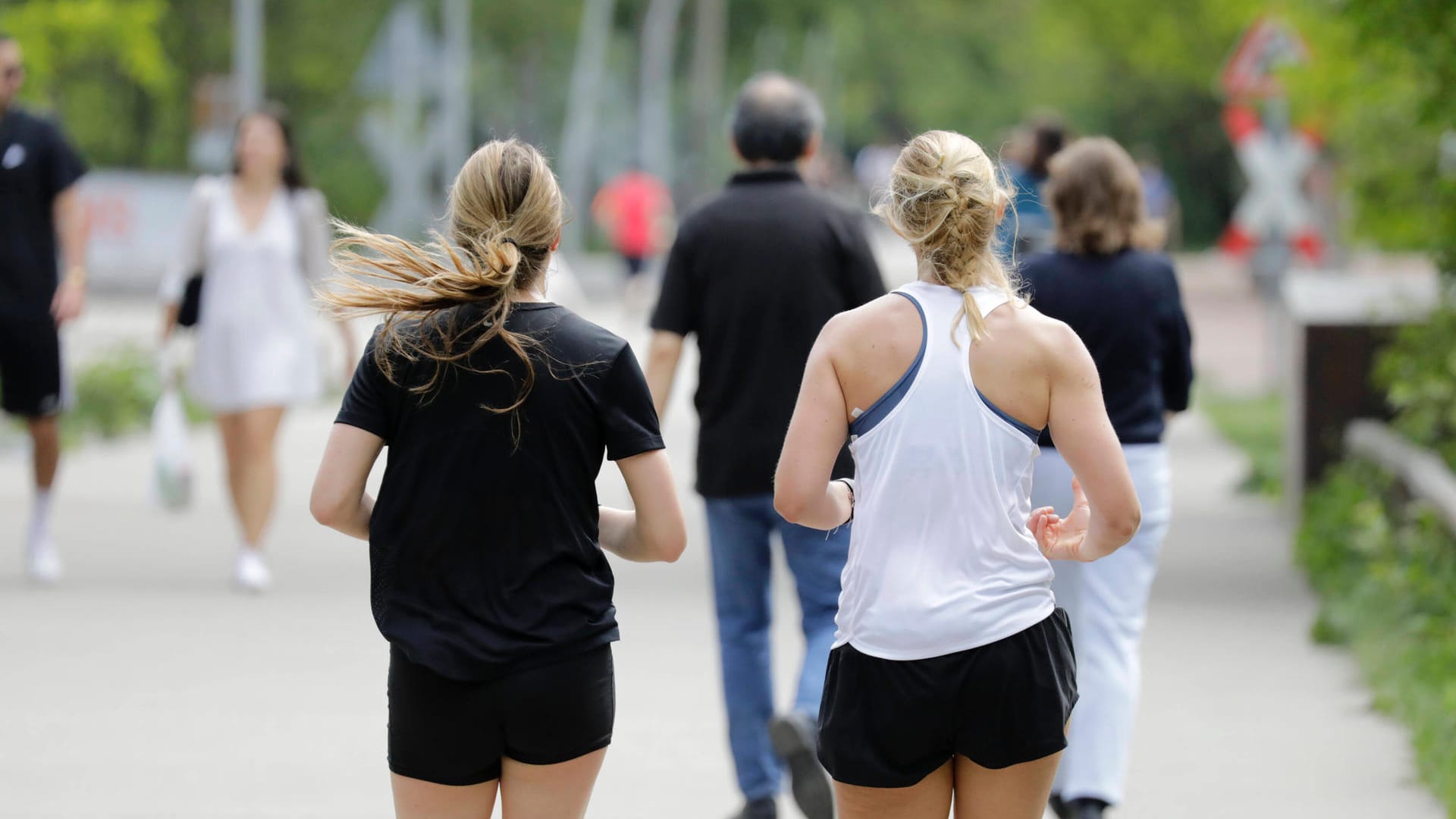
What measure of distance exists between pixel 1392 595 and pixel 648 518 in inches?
201

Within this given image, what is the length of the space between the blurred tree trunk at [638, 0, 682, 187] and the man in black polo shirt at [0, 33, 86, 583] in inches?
1318

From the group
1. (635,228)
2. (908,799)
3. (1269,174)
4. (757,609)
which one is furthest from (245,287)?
(635,228)

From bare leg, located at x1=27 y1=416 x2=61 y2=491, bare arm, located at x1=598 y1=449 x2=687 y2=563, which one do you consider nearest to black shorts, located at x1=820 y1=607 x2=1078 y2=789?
bare arm, located at x1=598 y1=449 x2=687 y2=563

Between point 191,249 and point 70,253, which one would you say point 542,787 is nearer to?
point 191,249

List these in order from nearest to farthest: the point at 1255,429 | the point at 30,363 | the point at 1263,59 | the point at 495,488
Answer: the point at 495,488, the point at 30,363, the point at 1263,59, the point at 1255,429

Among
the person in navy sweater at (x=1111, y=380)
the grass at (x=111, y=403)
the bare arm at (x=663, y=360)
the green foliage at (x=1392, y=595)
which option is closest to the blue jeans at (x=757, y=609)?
the bare arm at (x=663, y=360)

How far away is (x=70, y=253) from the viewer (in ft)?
26.9

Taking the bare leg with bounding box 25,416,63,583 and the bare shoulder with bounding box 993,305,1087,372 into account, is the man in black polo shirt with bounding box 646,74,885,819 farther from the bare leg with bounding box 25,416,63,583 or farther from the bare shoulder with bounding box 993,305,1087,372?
the bare leg with bounding box 25,416,63,583

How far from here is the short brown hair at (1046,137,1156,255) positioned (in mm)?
5105

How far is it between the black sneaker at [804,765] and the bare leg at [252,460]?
12.7 feet

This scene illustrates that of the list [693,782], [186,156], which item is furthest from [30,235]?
[186,156]

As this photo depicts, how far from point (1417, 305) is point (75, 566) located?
20.6ft

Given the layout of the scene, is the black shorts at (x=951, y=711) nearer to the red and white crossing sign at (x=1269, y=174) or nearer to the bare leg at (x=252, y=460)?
the bare leg at (x=252, y=460)

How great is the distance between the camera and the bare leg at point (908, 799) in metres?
3.33
